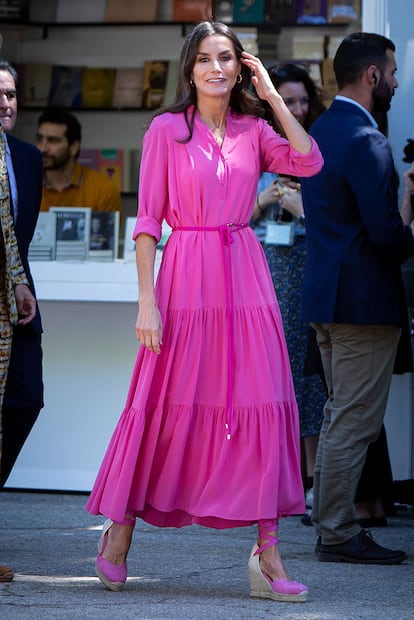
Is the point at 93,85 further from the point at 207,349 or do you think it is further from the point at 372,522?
the point at 207,349

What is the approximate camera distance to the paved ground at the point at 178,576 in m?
3.95

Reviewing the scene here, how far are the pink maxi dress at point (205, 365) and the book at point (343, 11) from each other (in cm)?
381

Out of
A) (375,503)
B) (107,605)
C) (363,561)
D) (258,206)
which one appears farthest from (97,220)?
(107,605)

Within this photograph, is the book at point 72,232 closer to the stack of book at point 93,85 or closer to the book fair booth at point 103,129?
the book fair booth at point 103,129

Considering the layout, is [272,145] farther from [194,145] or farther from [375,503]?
Answer: [375,503]

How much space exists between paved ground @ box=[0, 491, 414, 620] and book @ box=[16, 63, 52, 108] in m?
3.38

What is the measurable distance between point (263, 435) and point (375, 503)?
1834 millimetres

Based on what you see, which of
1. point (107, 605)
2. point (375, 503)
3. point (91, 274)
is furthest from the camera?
point (91, 274)

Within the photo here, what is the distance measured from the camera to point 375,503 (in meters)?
5.77

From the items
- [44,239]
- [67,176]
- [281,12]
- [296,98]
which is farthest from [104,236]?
[281,12]

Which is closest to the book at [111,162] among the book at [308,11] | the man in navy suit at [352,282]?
the book at [308,11]

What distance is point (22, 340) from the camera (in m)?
4.71

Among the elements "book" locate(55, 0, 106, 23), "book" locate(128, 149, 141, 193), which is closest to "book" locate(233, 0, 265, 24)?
"book" locate(55, 0, 106, 23)

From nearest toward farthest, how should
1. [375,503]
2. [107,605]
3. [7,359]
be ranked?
[107,605] < [7,359] < [375,503]
